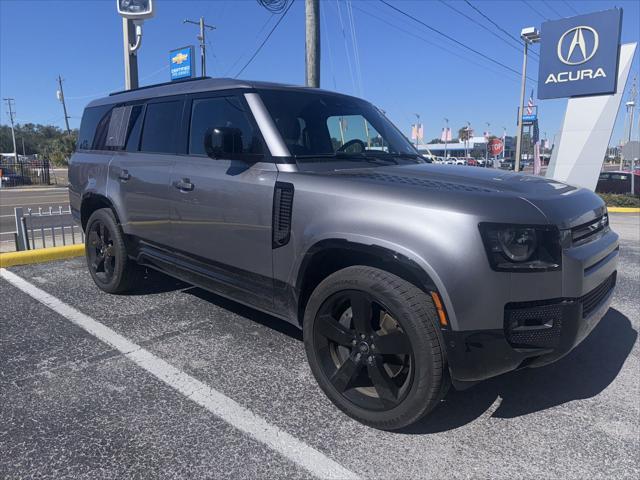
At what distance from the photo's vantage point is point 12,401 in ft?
9.59

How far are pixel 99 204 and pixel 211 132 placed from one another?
8.29 ft

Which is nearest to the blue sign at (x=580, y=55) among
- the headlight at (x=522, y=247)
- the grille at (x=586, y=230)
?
the grille at (x=586, y=230)

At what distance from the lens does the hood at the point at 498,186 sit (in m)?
2.49

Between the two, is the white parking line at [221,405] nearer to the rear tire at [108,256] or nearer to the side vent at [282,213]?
the rear tire at [108,256]

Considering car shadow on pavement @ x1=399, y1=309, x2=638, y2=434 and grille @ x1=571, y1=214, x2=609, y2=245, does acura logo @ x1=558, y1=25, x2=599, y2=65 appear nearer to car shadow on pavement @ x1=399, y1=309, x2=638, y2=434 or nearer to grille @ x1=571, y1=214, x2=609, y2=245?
car shadow on pavement @ x1=399, y1=309, x2=638, y2=434

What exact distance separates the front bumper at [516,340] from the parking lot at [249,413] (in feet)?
1.63

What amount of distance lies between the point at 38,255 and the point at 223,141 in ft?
15.1

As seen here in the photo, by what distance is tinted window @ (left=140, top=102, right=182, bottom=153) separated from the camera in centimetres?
408

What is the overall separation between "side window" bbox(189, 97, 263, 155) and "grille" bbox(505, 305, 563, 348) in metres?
1.89

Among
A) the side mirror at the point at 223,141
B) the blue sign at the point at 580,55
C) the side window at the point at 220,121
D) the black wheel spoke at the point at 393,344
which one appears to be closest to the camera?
the black wheel spoke at the point at 393,344

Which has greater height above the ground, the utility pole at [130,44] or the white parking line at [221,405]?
the utility pole at [130,44]

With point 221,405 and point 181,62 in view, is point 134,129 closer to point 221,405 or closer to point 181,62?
point 221,405

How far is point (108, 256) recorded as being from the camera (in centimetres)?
491

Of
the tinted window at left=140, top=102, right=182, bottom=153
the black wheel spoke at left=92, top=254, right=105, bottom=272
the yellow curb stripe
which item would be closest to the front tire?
the tinted window at left=140, top=102, right=182, bottom=153
